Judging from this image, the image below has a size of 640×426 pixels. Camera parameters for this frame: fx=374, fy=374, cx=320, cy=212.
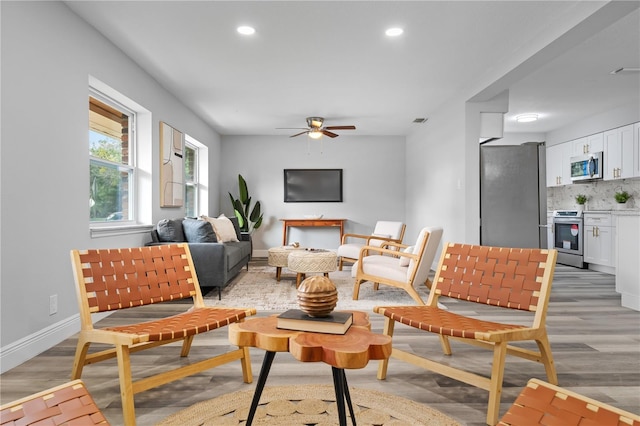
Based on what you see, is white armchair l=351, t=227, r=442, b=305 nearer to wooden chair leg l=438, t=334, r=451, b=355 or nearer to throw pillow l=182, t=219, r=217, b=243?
wooden chair leg l=438, t=334, r=451, b=355

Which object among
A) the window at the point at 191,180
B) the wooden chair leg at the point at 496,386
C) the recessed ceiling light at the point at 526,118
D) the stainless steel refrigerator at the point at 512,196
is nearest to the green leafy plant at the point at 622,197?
the recessed ceiling light at the point at 526,118

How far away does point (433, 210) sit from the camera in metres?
5.85

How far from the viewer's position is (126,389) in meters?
1.47

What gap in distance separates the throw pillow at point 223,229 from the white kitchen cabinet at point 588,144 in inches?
230

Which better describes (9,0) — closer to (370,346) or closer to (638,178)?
(370,346)

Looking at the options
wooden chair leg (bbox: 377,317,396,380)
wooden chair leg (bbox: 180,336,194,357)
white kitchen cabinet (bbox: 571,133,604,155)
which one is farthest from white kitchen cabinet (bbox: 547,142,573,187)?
wooden chair leg (bbox: 180,336,194,357)

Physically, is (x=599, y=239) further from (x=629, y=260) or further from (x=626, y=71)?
(x=626, y=71)

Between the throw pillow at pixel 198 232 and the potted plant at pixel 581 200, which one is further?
the potted plant at pixel 581 200

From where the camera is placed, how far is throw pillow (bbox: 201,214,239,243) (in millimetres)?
5027

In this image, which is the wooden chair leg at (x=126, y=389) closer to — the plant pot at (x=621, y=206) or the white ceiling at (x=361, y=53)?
the white ceiling at (x=361, y=53)

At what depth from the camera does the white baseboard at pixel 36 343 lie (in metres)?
2.13

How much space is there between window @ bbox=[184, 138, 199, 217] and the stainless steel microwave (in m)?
6.41

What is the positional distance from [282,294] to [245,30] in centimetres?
259

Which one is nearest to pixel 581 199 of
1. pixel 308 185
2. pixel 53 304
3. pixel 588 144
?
pixel 588 144
